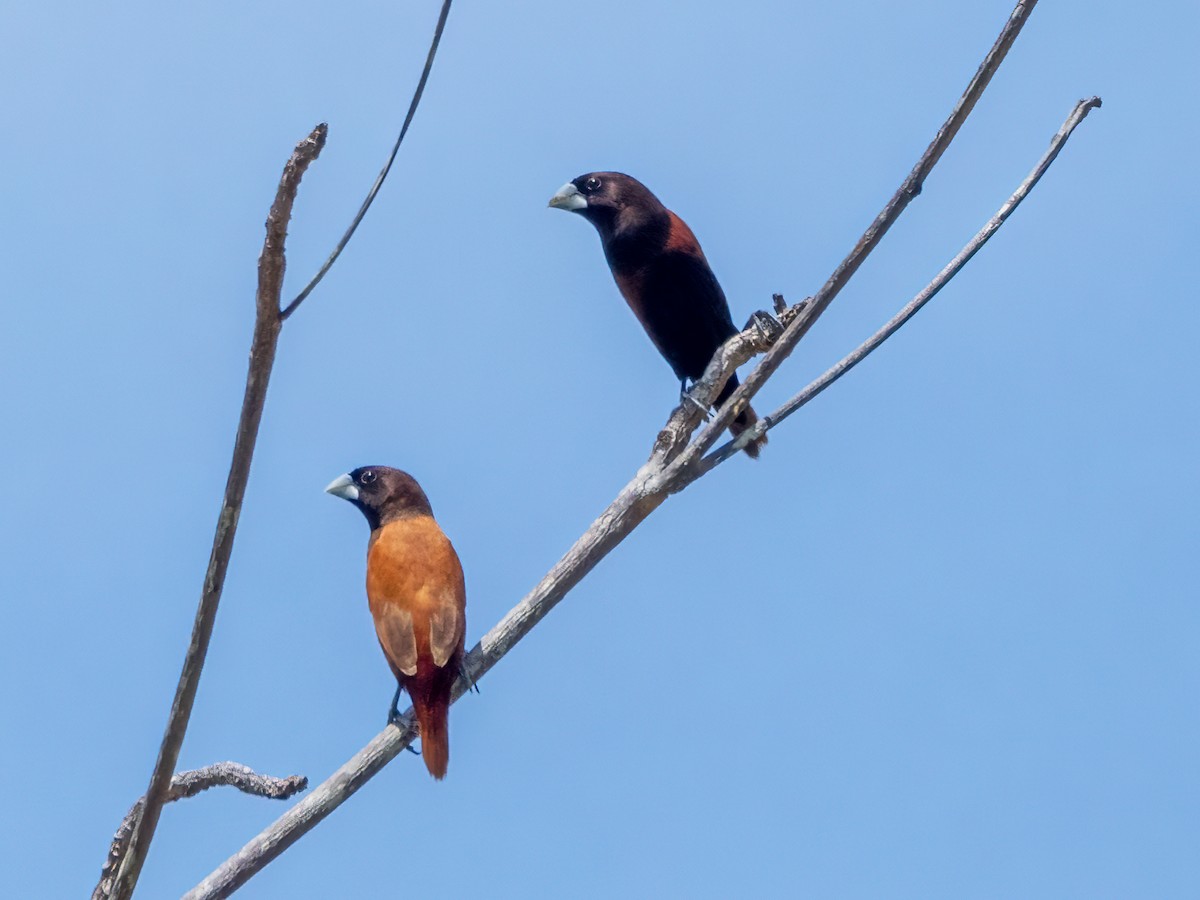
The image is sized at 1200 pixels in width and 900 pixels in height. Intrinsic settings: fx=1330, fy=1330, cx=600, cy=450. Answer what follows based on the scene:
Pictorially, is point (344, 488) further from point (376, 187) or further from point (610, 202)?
point (376, 187)

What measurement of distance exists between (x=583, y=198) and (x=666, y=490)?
8.11 feet

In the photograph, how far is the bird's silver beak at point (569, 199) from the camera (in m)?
6.08

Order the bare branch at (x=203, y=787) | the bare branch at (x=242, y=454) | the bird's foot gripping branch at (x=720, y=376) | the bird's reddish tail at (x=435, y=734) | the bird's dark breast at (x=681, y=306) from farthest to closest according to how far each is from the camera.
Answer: the bird's dark breast at (x=681, y=306) → the bird's reddish tail at (x=435, y=734) → the bird's foot gripping branch at (x=720, y=376) → the bare branch at (x=203, y=787) → the bare branch at (x=242, y=454)

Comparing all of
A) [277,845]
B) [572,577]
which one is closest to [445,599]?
[572,577]

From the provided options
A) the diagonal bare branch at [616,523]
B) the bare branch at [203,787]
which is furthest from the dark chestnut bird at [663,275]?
the bare branch at [203,787]

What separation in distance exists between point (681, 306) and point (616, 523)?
2.05 metres

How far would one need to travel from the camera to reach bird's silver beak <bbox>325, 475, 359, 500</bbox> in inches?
235

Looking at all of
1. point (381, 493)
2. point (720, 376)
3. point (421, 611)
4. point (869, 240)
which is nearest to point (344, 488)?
point (381, 493)

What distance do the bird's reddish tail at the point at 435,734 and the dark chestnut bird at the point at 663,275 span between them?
180 centimetres

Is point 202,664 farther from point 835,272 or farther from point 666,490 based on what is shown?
point 835,272

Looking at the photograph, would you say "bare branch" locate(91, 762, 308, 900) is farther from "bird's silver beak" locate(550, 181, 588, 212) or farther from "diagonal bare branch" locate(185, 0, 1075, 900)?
"bird's silver beak" locate(550, 181, 588, 212)

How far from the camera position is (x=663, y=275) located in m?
5.79

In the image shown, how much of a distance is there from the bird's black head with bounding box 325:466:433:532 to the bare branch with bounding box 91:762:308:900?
220 centimetres

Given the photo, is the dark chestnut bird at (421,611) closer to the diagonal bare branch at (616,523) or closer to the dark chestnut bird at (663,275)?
the diagonal bare branch at (616,523)
